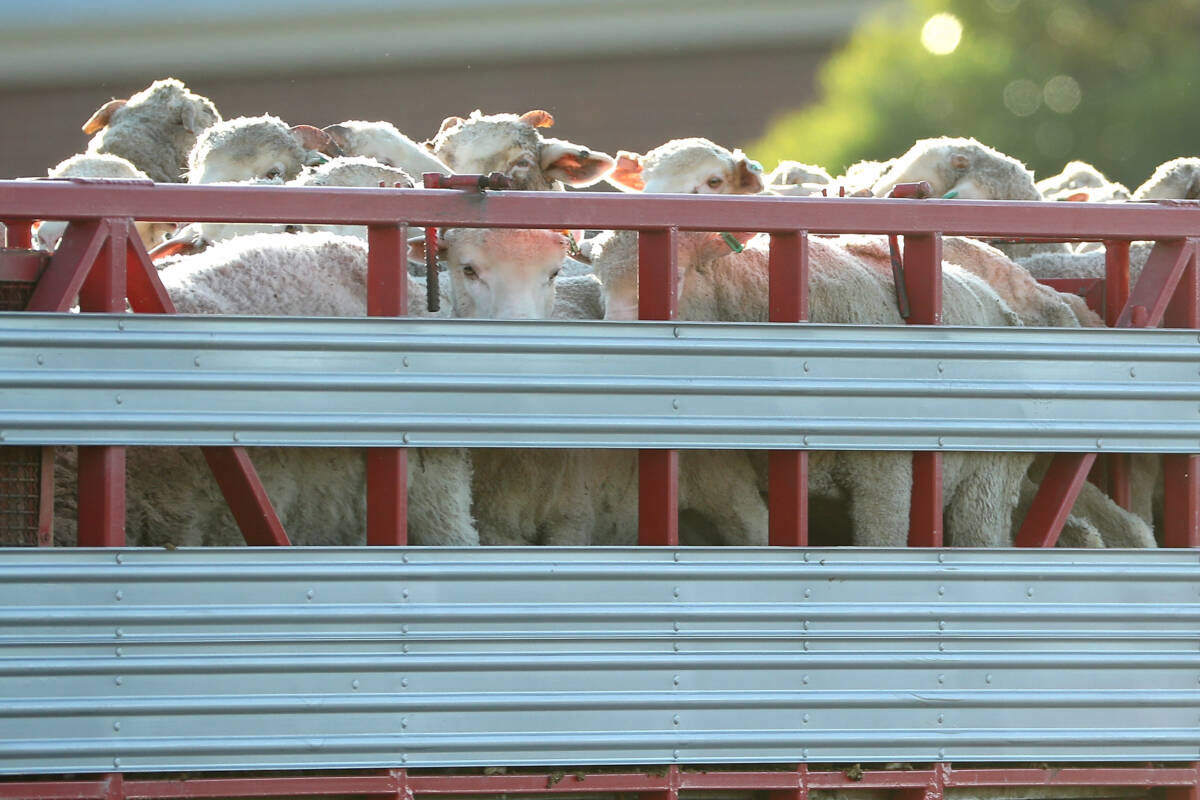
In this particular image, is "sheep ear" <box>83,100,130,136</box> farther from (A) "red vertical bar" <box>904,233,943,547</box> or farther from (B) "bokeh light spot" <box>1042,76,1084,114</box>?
(B) "bokeh light spot" <box>1042,76,1084,114</box>

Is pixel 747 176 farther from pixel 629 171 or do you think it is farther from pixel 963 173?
pixel 963 173

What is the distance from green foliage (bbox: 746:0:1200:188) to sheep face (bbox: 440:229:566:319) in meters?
19.2

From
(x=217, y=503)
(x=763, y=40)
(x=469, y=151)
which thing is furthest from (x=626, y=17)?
(x=217, y=503)

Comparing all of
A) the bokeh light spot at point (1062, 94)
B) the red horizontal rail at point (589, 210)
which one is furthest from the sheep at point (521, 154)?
the bokeh light spot at point (1062, 94)

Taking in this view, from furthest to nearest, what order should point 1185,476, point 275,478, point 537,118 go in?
1. point 537,118
2. point 275,478
3. point 1185,476

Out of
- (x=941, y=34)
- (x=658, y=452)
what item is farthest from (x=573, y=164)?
(x=941, y=34)

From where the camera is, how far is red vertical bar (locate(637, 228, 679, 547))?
4.02 metres

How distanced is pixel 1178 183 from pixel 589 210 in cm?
532

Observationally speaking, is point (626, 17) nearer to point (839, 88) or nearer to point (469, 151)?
point (839, 88)

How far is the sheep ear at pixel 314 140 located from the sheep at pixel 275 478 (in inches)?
85.3

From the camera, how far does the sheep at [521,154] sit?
242 inches

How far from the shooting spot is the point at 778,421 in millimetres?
3957

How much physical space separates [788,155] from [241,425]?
2183cm

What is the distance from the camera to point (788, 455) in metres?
4.07
